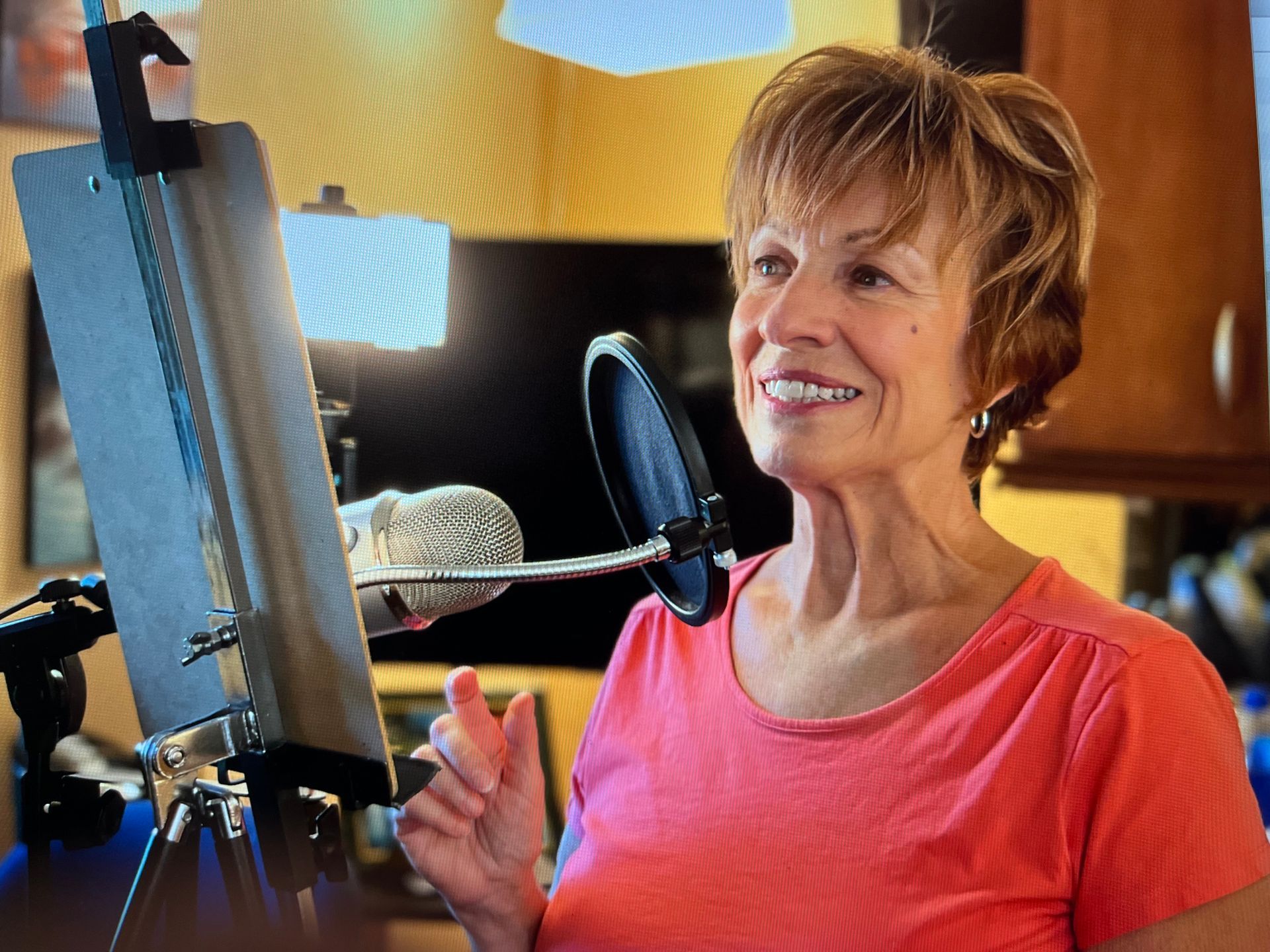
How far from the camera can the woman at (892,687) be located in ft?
2.67

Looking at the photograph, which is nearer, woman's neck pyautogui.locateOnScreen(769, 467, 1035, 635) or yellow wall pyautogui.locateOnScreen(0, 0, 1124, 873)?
woman's neck pyautogui.locateOnScreen(769, 467, 1035, 635)

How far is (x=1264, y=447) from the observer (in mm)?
1548

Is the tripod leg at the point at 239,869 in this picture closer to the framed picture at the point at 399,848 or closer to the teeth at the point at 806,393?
the teeth at the point at 806,393

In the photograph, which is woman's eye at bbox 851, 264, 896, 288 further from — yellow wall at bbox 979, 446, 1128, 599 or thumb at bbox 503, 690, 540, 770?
yellow wall at bbox 979, 446, 1128, 599

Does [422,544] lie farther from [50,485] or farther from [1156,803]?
[50,485]

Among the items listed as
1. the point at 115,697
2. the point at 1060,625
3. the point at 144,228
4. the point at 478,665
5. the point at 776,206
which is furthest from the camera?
the point at 478,665

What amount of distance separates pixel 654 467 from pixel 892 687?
1.20 feet

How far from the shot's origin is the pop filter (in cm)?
65

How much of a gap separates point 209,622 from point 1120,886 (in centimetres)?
63

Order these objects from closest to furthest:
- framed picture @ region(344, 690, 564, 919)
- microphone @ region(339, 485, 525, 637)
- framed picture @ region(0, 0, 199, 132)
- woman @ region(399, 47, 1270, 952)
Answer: microphone @ region(339, 485, 525, 637) < woman @ region(399, 47, 1270, 952) < framed picture @ region(0, 0, 199, 132) < framed picture @ region(344, 690, 564, 919)

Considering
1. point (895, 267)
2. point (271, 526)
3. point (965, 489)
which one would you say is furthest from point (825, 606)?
point (271, 526)

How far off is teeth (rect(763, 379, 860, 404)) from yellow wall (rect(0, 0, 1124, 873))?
79 cm

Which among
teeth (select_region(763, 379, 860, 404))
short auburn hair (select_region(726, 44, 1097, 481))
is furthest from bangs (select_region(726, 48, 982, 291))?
teeth (select_region(763, 379, 860, 404))

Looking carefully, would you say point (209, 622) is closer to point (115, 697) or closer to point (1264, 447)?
point (115, 697)
